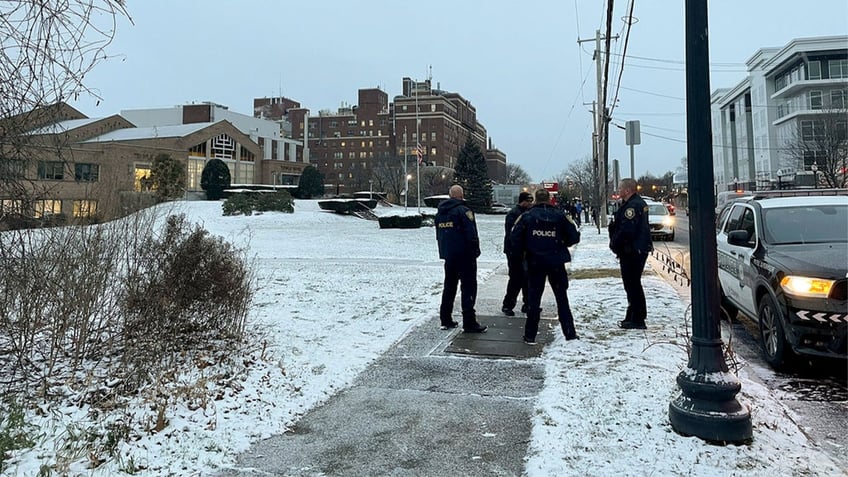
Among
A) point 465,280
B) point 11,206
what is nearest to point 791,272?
point 465,280

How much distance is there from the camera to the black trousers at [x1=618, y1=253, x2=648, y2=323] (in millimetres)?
6836

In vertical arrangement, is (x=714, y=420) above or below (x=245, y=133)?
below

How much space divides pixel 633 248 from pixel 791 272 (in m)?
2.00

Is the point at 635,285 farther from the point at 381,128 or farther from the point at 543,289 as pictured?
the point at 381,128

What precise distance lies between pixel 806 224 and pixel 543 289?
314 centimetres

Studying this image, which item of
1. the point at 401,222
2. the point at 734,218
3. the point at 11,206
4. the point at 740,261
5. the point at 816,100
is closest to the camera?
the point at 11,206

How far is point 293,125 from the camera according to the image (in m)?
139

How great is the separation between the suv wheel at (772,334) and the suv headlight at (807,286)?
0.25 m

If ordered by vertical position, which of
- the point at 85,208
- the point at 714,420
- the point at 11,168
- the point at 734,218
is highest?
the point at 11,168

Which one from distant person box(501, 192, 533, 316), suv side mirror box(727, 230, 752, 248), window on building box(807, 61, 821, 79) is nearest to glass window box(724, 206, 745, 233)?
suv side mirror box(727, 230, 752, 248)

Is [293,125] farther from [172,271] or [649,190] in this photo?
[172,271]

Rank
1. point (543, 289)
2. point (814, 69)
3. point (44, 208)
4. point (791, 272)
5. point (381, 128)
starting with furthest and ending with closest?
point (381, 128) < point (814, 69) < point (543, 289) < point (791, 272) < point (44, 208)

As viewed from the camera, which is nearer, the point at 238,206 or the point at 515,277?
the point at 515,277

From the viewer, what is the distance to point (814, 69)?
58188 millimetres
